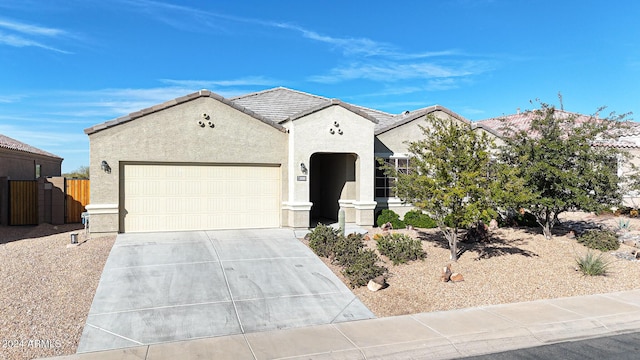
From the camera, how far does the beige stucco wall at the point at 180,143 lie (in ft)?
45.9

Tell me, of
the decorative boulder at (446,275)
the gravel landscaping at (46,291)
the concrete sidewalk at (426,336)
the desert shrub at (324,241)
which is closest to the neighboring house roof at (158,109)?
the gravel landscaping at (46,291)

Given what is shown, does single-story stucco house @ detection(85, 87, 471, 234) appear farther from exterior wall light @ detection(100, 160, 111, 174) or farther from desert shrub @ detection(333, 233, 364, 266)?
desert shrub @ detection(333, 233, 364, 266)

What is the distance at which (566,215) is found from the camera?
20719mm

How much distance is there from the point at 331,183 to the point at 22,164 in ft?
56.1

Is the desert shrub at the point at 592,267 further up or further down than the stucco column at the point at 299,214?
further down

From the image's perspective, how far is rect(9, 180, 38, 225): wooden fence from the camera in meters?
17.9

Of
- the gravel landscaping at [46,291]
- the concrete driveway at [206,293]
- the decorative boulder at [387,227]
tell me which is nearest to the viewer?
the gravel landscaping at [46,291]

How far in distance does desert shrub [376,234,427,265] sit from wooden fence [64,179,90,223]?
13.0 m

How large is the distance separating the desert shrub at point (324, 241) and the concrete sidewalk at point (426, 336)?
13.8 feet

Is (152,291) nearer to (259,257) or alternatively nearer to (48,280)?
(48,280)

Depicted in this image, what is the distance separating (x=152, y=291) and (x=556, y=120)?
13253 mm

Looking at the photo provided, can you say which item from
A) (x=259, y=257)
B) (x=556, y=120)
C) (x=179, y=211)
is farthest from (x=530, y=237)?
(x=179, y=211)

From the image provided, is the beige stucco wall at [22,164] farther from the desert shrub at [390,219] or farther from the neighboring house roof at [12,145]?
the desert shrub at [390,219]

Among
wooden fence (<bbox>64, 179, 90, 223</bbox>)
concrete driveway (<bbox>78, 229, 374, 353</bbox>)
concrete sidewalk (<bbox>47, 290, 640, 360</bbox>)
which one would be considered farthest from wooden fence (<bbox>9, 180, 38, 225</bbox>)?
concrete sidewalk (<bbox>47, 290, 640, 360</bbox>)
